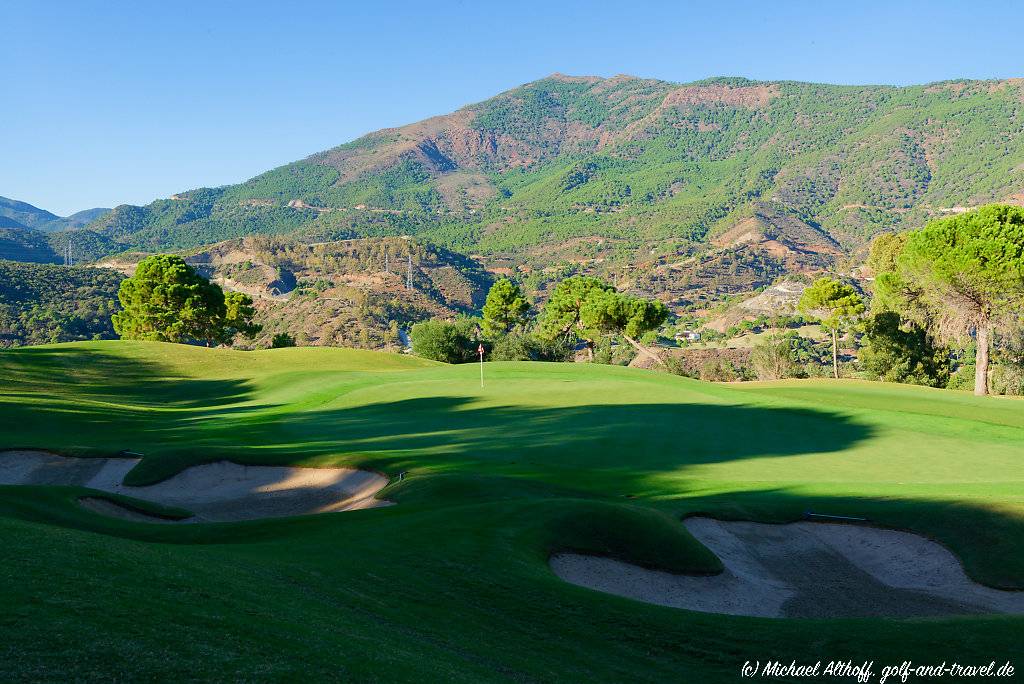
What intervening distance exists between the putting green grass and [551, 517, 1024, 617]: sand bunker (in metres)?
0.44

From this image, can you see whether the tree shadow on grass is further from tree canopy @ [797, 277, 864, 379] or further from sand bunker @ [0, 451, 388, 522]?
tree canopy @ [797, 277, 864, 379]

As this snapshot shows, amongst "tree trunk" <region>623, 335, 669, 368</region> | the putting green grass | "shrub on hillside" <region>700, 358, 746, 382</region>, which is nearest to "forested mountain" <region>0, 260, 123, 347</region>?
"tree trunk" <region>623, 335, 669, 368</region>

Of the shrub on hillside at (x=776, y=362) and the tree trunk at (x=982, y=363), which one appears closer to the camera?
the tree trunk at (x=982, y=363)

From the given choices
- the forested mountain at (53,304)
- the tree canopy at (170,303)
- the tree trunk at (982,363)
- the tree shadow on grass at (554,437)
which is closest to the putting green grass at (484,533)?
the tree shadow on grass at (554,437)

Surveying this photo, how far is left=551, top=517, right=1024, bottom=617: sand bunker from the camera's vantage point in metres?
15.2

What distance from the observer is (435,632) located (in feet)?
32.9

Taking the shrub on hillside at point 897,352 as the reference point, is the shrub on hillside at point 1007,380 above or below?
below

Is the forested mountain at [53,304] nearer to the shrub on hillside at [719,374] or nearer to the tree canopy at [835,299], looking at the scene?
the shrub on hillside at [719,374]

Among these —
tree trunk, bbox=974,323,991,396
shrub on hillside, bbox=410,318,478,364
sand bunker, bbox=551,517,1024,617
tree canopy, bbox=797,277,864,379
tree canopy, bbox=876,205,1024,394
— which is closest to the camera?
sand bunker, bbox=551,517,1024,617

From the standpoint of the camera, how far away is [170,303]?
8919 cm

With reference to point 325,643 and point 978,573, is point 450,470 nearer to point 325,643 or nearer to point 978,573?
point 978,573

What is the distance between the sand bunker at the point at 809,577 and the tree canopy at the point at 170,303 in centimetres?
7995

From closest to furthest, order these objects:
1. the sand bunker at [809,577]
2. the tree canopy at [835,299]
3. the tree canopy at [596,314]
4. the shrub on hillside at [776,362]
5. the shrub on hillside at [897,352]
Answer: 1. the sand bunker at [809,577]
2. the tree canopy at [835,299]
3. the shrub on hillside at [897,352]
4. the shrub on hillside at [776,362]
5. the tree canopy at [596,314]

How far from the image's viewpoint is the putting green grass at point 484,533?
7.78 meters
